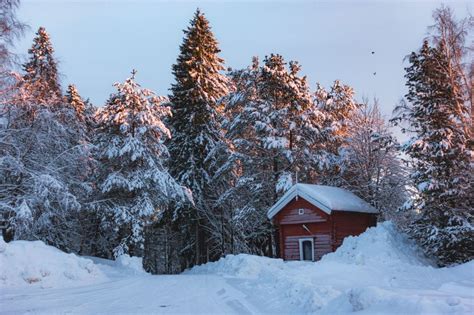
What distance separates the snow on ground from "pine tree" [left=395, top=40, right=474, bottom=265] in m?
1.30

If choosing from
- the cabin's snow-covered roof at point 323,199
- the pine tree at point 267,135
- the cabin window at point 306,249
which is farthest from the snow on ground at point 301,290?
the pine tree at point 267,135

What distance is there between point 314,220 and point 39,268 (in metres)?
13.8

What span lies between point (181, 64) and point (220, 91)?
3.26 meters

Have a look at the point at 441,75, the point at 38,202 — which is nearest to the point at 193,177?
the point at 38,202

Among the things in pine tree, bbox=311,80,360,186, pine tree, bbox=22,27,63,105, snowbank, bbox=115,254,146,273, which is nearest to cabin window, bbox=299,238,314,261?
pine tree, bbox=311,80,360,186

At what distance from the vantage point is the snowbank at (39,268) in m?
13.1

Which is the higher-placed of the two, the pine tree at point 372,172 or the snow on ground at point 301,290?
the pine tree at point 372,172

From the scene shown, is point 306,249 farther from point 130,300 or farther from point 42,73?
point 42,73

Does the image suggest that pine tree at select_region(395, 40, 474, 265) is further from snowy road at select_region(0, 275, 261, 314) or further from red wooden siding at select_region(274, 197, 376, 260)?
snowy road at select_region(0, 275, 261, 314)

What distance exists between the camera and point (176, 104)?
29.4m

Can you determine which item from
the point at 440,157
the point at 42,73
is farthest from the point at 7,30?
the point at 440,157

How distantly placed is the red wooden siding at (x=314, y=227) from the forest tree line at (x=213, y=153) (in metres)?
1.79

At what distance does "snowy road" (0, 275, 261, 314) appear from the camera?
8.67 metres

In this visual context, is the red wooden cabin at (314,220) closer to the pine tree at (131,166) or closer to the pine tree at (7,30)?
the pine tree at (131,166)
